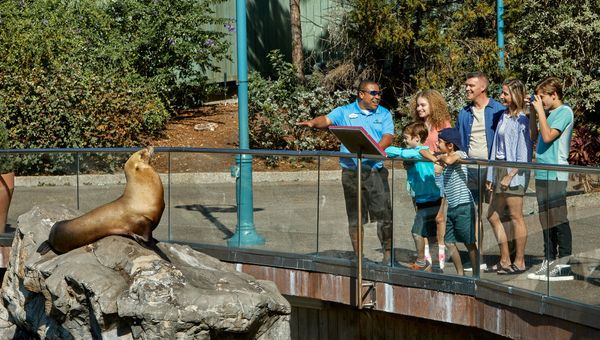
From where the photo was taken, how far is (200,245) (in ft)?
41.4

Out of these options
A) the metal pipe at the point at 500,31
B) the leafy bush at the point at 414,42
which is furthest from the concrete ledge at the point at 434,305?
the metal pipe at the point at 500,31

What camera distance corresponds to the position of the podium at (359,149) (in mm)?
10312

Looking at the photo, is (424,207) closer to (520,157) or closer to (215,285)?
(520,157)

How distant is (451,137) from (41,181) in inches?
209

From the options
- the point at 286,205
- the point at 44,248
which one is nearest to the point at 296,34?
the point at 286,205

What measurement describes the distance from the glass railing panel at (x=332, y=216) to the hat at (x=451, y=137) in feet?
3.93

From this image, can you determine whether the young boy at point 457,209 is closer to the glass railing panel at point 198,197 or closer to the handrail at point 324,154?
the handrail at point 324,154

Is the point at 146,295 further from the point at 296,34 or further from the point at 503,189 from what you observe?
the point at 296,34

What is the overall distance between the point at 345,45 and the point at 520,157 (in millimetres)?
12046

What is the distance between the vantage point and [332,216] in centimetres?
1144

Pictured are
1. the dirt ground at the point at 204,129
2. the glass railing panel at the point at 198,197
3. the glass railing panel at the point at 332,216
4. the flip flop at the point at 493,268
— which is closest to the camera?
the flip flop at the point at 493,268

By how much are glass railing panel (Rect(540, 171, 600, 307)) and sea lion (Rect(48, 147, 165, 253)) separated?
3.56 m

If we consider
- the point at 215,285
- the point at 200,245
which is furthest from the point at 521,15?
the point at 215,285

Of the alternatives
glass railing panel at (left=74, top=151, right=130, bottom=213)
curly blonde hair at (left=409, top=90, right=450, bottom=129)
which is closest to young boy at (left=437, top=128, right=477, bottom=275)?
curly blonde hair at (left=409, top=90, right=450, bottom=129)
